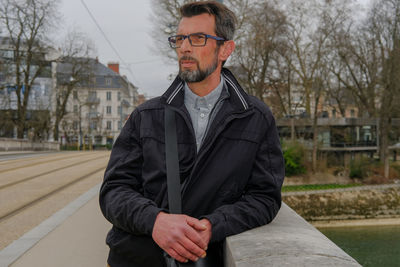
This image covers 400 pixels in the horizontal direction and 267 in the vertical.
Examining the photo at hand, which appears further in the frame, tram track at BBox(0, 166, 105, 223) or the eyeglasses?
tram track at BBox(0, 166, 105, 223)

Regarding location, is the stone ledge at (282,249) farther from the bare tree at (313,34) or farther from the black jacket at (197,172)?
the bare tree at (313,34)

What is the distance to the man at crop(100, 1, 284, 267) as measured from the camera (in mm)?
2061

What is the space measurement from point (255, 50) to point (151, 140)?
88.0ft

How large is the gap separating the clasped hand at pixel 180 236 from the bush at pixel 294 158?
103 feet

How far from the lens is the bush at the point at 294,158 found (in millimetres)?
32969

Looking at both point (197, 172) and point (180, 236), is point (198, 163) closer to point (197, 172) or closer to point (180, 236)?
point (197, 172)

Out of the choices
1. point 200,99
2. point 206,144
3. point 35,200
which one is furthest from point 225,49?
point 35,200

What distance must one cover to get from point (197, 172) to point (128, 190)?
1.17 feet

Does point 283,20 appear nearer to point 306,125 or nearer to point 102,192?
point 306,125

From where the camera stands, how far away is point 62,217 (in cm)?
536

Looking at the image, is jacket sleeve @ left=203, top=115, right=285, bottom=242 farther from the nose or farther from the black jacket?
the nose

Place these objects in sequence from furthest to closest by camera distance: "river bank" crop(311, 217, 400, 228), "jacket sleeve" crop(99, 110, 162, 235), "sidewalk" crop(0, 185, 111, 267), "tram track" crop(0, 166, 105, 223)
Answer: "river bank" crop(311, 217, 400, 228) → "tram track" crop(0, 166, 105, 223) → "sidewalk" crop(0, 185, 111, 267) → "jacket sleeve" crop(99, 110, 162, 235)

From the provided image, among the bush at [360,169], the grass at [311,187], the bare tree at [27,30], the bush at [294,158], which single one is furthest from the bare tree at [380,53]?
the bare tree at [27,30]

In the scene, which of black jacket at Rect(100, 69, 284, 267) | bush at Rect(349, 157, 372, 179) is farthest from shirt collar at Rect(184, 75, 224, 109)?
bush at Rect(349, 157, 372, 179)
